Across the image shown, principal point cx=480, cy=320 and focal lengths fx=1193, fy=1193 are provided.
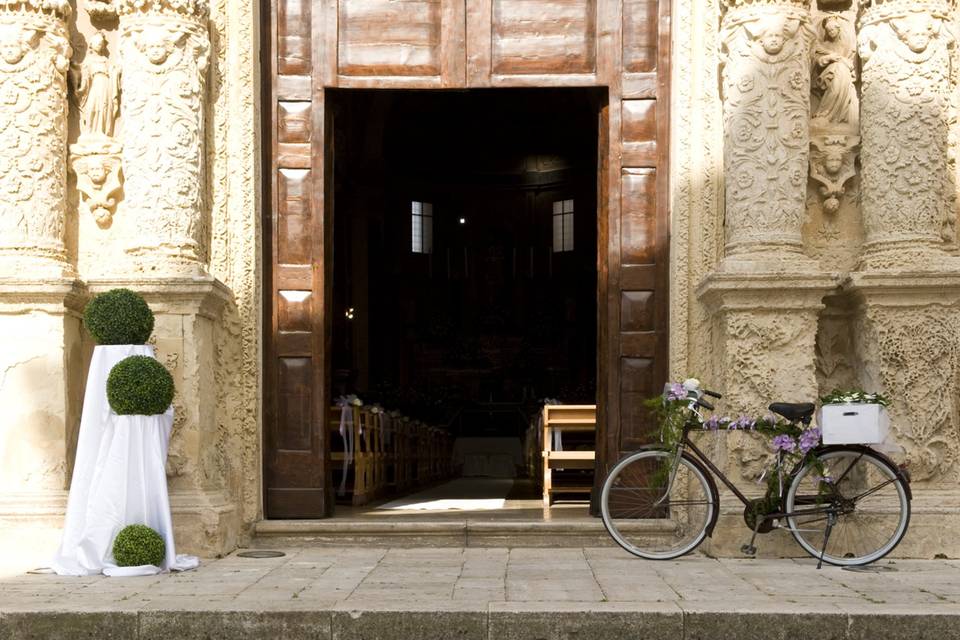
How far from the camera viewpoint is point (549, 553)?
7.84 meters

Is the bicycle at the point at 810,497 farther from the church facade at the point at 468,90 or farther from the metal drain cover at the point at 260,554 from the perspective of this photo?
the metal drain cover at the point at 260,554

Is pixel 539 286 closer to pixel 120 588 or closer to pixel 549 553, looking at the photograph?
pixel 549 553

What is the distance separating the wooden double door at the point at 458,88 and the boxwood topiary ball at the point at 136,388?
1.58m

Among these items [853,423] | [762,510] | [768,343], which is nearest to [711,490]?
[762,510]

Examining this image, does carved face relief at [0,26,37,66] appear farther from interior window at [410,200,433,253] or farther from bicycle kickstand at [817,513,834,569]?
interior window at [410,200,433,253]

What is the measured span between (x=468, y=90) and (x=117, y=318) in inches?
126

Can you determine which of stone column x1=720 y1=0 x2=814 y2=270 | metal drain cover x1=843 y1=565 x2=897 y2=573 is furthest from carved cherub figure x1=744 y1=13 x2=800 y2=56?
metal drain cover x1=843 y1=565 x2=897 y2=573

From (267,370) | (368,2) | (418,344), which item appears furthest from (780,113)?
(418,344)

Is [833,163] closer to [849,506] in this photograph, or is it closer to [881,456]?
[881,456]

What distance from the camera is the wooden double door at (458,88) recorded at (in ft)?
28.4

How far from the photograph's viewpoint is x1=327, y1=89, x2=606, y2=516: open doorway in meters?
25.2

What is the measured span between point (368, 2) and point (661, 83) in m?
2.24

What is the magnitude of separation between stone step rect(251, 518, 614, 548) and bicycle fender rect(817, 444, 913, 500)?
1.78 meters

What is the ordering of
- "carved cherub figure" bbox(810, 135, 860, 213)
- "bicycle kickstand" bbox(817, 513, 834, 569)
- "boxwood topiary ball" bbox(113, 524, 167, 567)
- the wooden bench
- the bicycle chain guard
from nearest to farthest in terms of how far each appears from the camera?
"boxwood topiary ball" bbox(113, 524, 167, 567) → "bicycle kickstand" bbox(817, 513, 834, 569) → the bicycle chain guard → "carved cherub figure" bbox(810, 135, 860, 213) → the wooden bench
